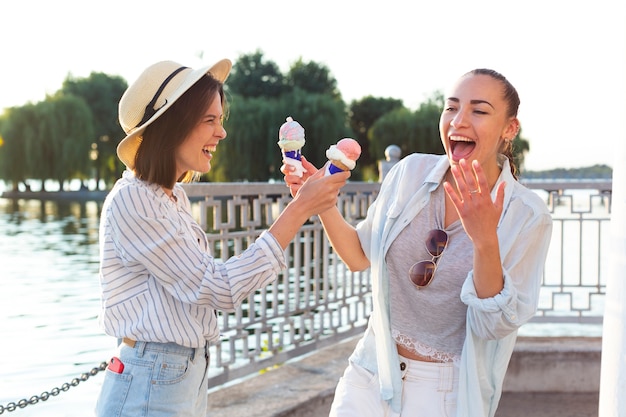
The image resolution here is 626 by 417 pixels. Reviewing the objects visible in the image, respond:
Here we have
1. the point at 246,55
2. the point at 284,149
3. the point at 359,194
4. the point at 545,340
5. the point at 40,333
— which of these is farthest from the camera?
the point at 246,55

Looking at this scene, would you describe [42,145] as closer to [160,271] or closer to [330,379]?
[330,379]

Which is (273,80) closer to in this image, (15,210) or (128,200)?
(15,210)

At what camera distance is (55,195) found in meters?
59.8

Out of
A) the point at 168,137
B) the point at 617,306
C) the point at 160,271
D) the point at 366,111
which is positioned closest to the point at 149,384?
the point at 160,271

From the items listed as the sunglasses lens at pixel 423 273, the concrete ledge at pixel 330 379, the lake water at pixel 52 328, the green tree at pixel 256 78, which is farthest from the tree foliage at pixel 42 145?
the sunglasses lens at pixel 423 273

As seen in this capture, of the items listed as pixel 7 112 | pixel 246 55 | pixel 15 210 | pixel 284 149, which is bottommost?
pixel 15 210

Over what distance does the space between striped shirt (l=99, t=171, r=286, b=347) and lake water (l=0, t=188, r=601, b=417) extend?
15.2 ft

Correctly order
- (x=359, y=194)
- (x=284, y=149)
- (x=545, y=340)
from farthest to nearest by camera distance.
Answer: (x=359, y=194), (x=545, y=340), (x=284, y=149)

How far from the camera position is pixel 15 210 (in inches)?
1773

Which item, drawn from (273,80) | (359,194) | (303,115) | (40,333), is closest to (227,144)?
(303,115)

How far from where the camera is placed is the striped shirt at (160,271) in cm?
229

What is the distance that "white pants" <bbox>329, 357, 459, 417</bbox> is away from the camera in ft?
8.35

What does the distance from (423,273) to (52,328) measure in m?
9.29

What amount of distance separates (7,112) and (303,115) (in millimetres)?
17682
